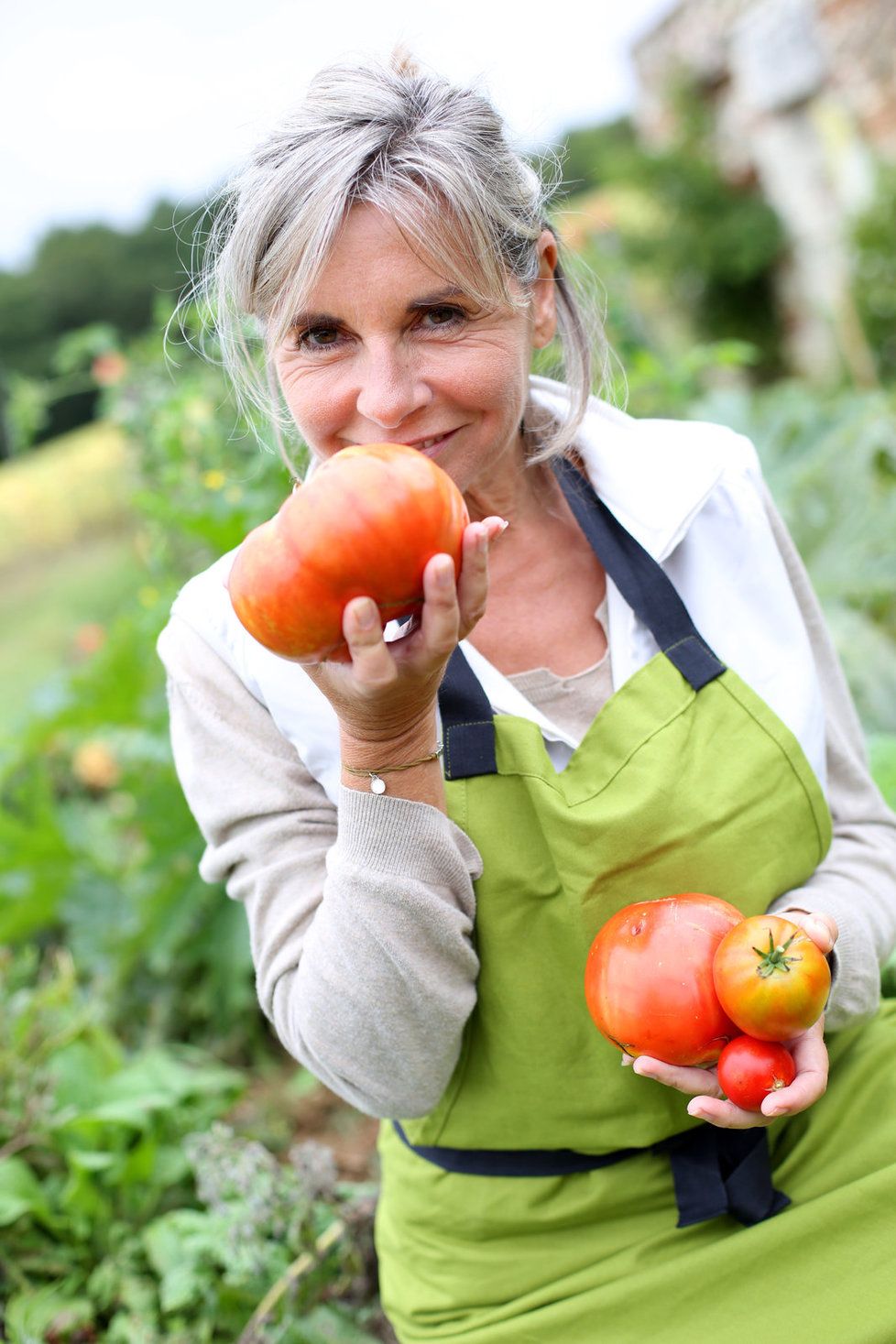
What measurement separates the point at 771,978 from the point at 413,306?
0.87 meters

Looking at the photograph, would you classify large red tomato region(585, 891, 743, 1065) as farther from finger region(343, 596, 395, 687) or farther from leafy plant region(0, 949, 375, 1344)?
leafy plant region(0, 949, 375, 1344)

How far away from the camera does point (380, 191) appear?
138 centimetres

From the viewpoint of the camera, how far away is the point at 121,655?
3826 mm

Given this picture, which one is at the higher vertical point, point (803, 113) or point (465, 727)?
point (465, 727)

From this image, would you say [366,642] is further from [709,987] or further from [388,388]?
[709,987]

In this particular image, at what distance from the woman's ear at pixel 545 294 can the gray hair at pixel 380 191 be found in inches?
2.4

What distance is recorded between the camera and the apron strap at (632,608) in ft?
4.89

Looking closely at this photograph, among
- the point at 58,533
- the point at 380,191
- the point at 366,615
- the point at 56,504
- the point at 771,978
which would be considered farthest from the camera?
the point at 58,533

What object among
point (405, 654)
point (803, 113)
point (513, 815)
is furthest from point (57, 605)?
point (405, 654)

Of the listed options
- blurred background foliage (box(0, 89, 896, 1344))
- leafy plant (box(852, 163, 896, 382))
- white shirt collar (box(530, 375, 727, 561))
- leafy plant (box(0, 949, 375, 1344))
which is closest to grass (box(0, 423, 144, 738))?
blurred background foliage (box(0, 89, 896, 1344))

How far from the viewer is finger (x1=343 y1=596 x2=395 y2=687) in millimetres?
1127

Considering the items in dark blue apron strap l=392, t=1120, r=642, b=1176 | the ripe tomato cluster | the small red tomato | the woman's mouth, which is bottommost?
dark blue apron strap l=392, t=1120, r=642, b=1176

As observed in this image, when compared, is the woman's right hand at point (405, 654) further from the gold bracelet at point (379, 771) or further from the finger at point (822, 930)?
the finger at point (822, 930)

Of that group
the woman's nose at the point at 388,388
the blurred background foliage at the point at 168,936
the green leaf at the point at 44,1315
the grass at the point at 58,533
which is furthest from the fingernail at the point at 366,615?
the grass at the point at 58,533
